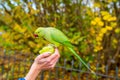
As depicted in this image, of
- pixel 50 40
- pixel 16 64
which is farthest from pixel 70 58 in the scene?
pixel 50 40

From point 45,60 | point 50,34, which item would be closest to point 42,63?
point 45,60

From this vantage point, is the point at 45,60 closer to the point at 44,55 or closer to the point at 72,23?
the point at 44,55

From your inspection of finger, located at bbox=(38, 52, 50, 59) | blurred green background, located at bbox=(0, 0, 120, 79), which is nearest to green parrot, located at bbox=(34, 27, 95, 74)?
finger, located at bbox=(38, 52, 50, 59)

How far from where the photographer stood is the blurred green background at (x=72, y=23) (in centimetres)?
498

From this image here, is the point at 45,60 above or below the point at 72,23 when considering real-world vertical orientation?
below

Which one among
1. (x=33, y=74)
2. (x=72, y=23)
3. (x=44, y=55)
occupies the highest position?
(x=72, y=23)

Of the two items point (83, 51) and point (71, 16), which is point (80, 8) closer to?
point (71, 16)

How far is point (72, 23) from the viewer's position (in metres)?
5.27

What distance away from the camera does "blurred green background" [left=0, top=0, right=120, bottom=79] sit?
4984 mm

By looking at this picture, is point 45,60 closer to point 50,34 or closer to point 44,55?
point 44,55

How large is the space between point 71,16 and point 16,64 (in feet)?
4.75

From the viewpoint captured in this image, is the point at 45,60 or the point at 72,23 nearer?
the point at 45,60

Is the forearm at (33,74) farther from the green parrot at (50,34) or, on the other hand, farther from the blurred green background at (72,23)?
the blurred green background at (72,23)

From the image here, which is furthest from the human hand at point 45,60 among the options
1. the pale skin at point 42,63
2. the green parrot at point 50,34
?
the green parrot at point 50,34
